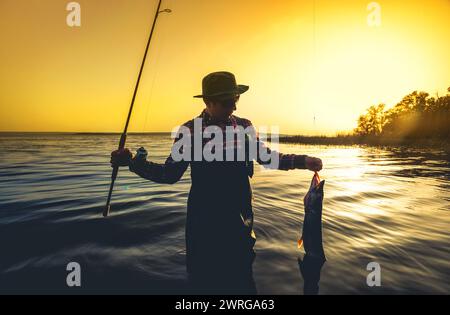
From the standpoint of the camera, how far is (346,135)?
248 ft

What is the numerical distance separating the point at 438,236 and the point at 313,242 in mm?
3880

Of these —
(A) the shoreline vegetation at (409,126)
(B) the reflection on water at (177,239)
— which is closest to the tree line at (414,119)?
(A) the shoreline vegetation at (409,126)

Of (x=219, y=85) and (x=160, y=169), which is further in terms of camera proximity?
(x=160, y=169)

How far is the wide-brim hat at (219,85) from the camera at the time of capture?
2861mm

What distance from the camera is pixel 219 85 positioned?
2.86m

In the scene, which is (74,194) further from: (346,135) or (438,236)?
(346,135)

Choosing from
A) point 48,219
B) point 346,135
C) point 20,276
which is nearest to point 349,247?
point 20,276

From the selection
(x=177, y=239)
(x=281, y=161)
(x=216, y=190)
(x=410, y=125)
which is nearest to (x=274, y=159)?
(x=281, y=161)

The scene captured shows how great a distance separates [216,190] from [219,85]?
1166 mm

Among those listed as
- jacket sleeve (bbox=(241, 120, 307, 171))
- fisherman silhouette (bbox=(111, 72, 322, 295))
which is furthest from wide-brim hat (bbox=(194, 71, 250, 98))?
jacket sleeve (bbox=(241, 120, 307, 171))

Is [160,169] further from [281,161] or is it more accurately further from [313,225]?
[313,225]

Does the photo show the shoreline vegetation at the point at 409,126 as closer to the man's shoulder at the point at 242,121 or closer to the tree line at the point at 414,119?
the tree line at the point at 414,119

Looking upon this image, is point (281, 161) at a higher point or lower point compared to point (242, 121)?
lower

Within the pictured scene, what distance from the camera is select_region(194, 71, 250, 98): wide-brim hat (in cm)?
286
